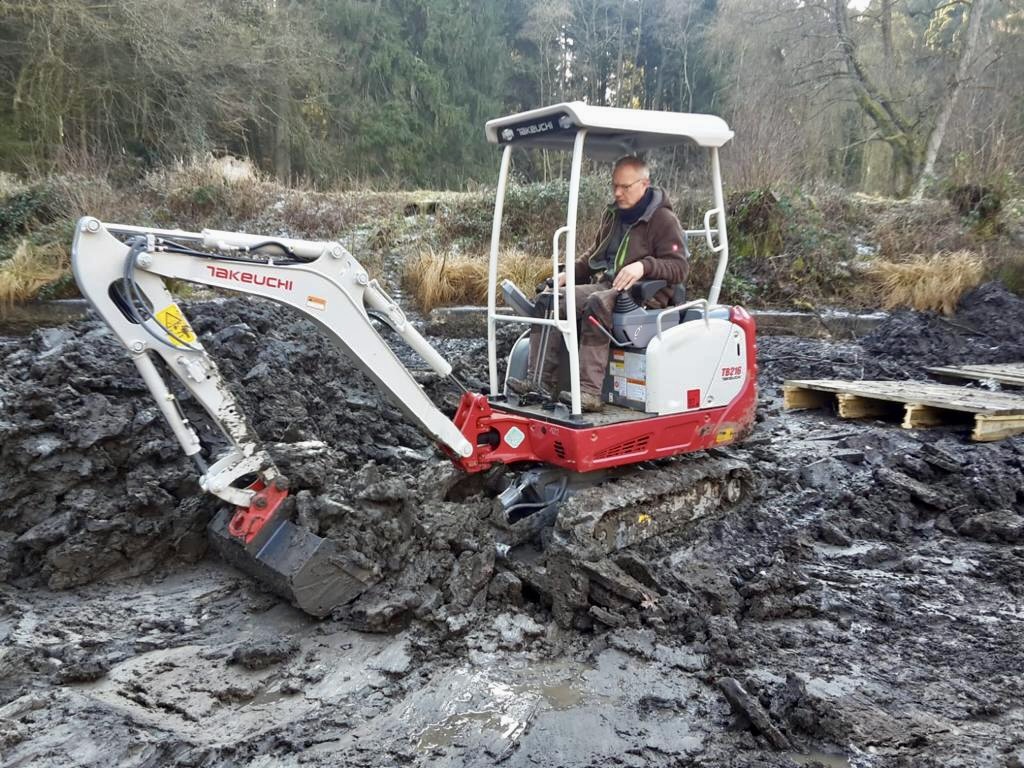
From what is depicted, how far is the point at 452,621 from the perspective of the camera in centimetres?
361

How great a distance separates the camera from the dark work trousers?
14.3ft

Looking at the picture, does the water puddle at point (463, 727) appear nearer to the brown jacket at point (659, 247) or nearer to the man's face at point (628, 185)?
the brown jacket at point (659, 247)

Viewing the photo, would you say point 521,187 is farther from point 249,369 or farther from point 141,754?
point 141,754

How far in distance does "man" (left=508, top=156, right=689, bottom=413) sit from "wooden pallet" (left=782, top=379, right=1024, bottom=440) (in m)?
Result: 3.30

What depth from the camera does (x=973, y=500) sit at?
5250mm

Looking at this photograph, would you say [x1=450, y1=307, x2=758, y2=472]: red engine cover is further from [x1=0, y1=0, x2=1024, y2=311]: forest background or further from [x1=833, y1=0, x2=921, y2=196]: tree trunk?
[x1=833, y1=0, x2=921, y2=196]: tree trunk

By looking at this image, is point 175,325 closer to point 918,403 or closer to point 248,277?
point 248,277

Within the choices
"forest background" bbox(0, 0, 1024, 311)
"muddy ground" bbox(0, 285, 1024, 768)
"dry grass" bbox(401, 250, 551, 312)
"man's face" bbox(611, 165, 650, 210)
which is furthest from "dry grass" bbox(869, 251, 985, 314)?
"man's face" bbox(611, 165, 650, 210)

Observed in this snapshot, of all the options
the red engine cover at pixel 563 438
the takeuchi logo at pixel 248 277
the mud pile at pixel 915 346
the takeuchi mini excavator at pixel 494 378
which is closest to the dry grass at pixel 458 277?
the mud pile at pixel 915 346

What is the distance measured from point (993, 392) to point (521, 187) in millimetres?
7454

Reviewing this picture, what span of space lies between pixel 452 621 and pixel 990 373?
265 inches

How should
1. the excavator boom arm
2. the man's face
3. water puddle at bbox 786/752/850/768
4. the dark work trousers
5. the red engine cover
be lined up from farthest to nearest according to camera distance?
the man's face → the dark work trousers → the red engine cover → the excavator boom arm → water puddle at bbox 786/752/850/768

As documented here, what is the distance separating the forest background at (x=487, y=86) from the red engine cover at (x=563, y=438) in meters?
8.50

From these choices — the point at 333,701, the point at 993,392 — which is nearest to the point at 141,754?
the point at 333,701
